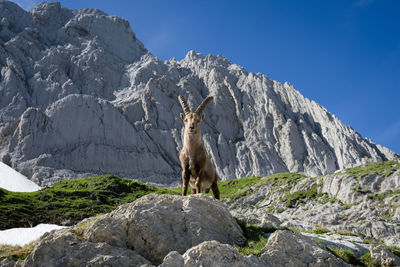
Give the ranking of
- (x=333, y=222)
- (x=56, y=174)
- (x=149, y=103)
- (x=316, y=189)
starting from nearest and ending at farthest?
(x=333, y=222)
(x=316, y=189)
(x=56, y=174)
(x=149, y=103)

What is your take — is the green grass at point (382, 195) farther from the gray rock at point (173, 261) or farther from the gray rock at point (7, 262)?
the gray rock at point (7, 262)

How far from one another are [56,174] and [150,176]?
30.5 m

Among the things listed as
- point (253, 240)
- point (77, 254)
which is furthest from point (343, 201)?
point (77, 254)

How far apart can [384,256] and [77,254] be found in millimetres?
8907

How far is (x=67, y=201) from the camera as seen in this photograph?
65812 mm

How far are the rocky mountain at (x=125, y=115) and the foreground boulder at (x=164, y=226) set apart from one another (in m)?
97.1

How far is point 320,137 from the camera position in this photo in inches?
4862

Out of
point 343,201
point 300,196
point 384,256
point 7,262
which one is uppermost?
point 300,196

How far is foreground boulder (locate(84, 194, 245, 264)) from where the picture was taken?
859 cm

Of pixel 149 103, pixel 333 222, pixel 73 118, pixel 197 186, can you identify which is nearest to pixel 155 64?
pixel 149 103

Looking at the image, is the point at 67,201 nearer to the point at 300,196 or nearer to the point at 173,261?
the point at 300,196

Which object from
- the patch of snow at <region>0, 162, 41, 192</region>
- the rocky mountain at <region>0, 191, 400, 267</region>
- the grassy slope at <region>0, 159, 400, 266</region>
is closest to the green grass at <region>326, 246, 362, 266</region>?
the rocky mountain at <region>0, 191, 400, 267</region>

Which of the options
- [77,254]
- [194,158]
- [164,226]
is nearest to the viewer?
[77,254]

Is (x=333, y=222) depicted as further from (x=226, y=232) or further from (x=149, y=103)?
(x=149, y=103)
